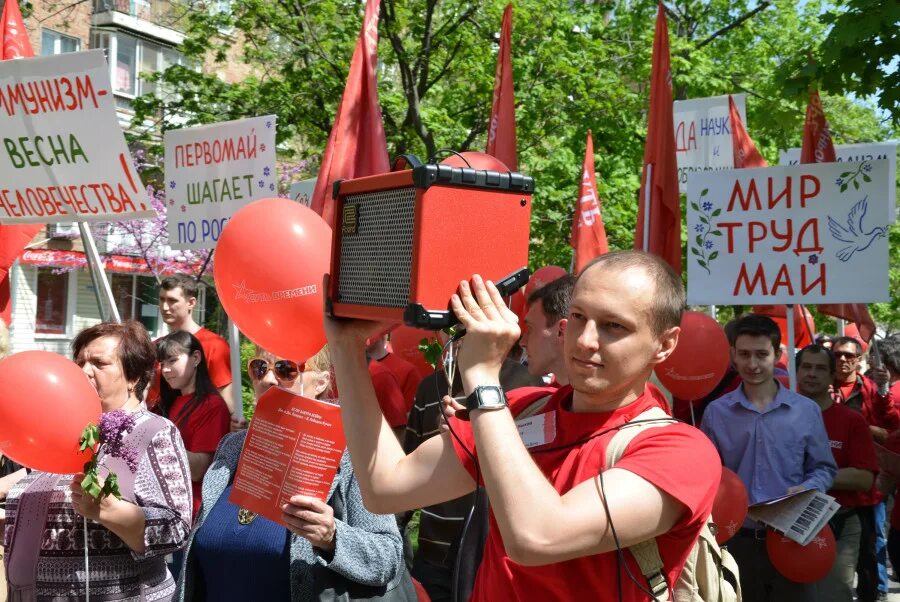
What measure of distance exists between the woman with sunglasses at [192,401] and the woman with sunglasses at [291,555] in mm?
1921

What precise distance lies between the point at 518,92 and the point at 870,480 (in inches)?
364

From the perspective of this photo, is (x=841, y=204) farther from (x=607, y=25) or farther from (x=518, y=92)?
(x=607, y=25)

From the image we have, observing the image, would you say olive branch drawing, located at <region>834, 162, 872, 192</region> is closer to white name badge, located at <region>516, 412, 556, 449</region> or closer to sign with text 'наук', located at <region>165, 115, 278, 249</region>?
sign with text 'наук', located at <region>165, 115, 278, 249</region>

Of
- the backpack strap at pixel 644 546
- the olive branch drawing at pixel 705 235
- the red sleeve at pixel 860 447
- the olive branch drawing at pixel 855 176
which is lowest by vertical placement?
the red sleeve at pixel 860 447

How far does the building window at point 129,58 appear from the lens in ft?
100.0

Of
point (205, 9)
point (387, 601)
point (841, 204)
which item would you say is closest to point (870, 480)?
point (841, 204)

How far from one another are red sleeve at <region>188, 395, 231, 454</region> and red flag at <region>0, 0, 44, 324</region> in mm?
1583

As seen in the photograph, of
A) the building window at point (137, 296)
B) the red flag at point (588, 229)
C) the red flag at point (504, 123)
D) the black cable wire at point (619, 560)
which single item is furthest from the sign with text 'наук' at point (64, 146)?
the building window at point (137, 296)

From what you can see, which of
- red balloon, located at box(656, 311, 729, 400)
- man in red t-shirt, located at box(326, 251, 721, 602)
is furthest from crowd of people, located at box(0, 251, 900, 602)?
red balloon, located at box(656, 311, 729, 400)

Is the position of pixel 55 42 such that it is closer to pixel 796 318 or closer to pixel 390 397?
pixel 796 318

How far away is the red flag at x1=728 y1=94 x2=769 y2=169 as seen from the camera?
871 cm

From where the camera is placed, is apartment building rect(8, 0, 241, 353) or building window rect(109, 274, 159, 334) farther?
building window rect(109, 274, 159, 334)

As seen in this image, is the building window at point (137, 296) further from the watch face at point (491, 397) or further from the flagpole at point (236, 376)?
the watch face at point (491, 397)

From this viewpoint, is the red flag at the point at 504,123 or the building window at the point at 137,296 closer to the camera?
the red flag at the point at 504,123
